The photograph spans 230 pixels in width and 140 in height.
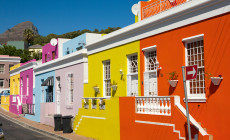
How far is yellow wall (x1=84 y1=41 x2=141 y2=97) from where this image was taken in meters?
15.9

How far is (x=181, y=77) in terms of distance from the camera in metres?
12.2

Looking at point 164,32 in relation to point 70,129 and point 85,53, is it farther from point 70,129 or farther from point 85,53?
point 70,129

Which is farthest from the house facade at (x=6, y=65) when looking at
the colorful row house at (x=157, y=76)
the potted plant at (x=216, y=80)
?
the potted plant at (x=216, y=80)

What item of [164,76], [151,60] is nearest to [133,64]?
[151,60]

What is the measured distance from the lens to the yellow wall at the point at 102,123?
14797 mm

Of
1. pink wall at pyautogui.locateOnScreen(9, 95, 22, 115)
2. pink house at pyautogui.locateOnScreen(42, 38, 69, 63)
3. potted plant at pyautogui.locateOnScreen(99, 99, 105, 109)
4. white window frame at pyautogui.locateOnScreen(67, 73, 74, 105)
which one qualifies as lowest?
pink wall at pyautogui.locateOnScreen(9, 95, 22, 115)

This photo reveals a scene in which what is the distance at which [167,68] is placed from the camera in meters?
13.1

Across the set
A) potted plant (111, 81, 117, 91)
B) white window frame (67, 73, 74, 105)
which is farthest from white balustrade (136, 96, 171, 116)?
white window frame (67, 73, 74, 105)

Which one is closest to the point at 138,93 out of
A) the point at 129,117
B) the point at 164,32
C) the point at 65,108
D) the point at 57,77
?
the point at 129,117

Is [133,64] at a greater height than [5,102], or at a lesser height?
greater

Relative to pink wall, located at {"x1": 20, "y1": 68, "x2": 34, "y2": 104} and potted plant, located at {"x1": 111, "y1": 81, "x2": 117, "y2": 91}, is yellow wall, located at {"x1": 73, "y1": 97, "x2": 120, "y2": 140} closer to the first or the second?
potted plant, located at {"x1": 111, "y1": 81, "x2": 117, "y2": 91}

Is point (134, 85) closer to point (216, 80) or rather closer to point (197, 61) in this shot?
point (197, 61)

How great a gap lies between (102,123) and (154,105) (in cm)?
436

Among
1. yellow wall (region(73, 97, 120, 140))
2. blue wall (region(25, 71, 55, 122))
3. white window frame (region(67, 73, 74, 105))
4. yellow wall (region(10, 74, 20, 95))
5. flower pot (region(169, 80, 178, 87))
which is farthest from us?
yellow wall (region(10, 74, 20, 95))
